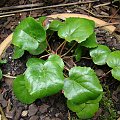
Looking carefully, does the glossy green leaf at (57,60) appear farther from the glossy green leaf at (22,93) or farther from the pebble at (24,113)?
the pebble at (24,113)

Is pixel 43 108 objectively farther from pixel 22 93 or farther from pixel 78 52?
pixel 78 52

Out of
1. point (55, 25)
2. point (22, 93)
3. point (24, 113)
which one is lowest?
point (24, 113)

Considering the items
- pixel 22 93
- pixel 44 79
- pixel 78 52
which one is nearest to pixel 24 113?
pixel 22 93

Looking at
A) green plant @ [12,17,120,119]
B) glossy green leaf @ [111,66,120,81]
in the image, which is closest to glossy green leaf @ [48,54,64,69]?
green plant @ [12,17,120,119]

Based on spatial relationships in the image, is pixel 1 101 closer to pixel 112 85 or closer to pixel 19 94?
pixel 19 94

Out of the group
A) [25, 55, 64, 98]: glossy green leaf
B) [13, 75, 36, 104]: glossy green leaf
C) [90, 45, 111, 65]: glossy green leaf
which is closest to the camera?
[25, 55, 64, 98]: glossy green leaf

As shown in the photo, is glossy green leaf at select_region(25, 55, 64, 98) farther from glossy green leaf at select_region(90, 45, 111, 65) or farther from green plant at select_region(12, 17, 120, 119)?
glossy green leaf at select_region(90, 45, 111, 65)

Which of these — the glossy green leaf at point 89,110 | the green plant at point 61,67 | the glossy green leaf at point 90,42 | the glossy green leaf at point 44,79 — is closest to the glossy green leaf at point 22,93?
the green plant at point 61,67
